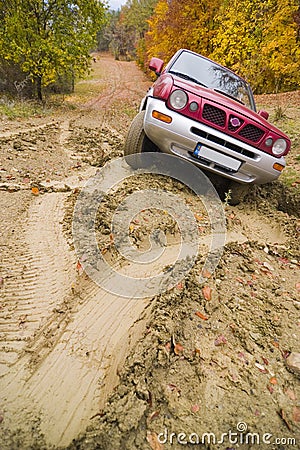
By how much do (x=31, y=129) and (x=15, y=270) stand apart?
4657 mm

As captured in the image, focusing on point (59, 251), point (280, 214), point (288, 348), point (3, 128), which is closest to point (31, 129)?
point (3, 128)

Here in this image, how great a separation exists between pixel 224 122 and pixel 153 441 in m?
2.92

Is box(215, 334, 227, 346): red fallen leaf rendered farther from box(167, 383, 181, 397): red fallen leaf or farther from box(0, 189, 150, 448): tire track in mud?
box(0, 189, 150, 448): tire track in mud

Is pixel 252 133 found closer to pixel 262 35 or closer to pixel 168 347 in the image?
pixel 168 347

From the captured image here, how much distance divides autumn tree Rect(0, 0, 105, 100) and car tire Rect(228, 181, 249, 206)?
850 centimetres

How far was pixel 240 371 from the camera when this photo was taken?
162 cm

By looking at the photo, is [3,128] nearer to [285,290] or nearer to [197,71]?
[197,71]

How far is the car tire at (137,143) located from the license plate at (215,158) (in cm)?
88

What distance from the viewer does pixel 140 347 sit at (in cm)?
162

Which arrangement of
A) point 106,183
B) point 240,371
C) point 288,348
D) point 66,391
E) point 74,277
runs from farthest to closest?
point 106,183
point 74,277
point 288,348
point 240,371
point 66,391

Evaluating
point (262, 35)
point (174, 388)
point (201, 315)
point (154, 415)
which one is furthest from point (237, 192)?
point (262, 35)

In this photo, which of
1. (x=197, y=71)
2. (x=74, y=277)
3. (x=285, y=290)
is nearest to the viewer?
(x=74, y=277)

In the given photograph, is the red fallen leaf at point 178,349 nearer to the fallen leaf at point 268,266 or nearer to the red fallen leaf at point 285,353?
Result: the red fallen leaf at point 285,353

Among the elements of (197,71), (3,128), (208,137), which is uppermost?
(197,71)
